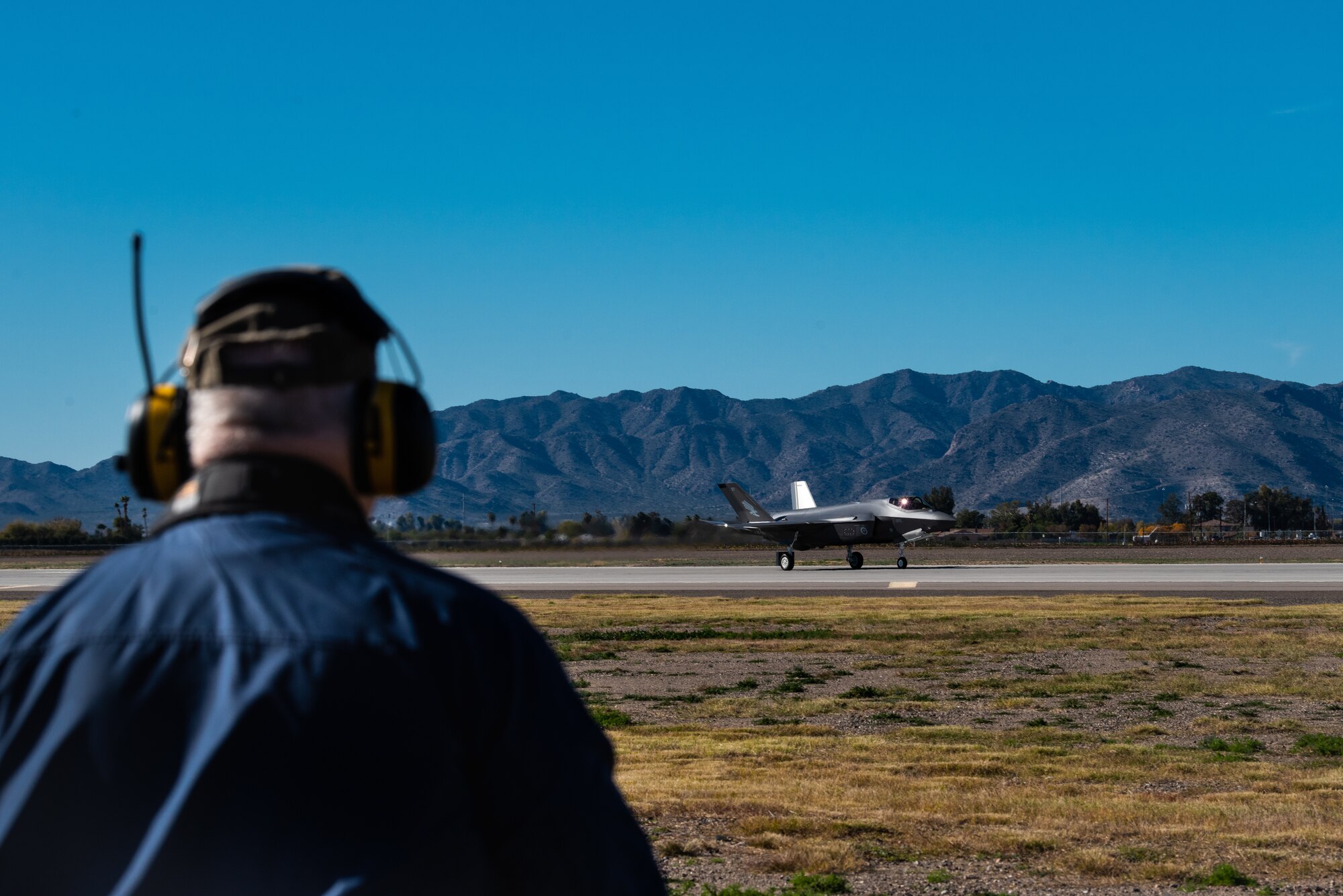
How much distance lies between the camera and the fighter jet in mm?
53469

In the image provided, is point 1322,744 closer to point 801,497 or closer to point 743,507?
point 743,507

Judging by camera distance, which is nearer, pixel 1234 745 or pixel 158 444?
pixel 158 444

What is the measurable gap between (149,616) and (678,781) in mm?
9823

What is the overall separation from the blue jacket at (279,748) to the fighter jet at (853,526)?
51206mm

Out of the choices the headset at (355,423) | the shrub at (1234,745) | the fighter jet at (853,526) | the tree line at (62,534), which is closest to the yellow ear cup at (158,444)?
the headset at (355,423)

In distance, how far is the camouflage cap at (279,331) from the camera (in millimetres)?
2227

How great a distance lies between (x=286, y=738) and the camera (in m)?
1.92

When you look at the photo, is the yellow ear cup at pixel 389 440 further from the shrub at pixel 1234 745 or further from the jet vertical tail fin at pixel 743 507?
the jet vertical tail fin at pixel 743 507

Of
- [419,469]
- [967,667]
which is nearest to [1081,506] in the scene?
[967,667]

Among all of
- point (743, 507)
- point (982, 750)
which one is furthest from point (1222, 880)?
point (743, 507)

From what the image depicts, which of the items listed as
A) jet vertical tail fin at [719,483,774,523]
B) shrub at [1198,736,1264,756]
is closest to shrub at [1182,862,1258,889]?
shrub at [1198,736,1264,756]

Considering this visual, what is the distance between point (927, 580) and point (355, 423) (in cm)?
4588

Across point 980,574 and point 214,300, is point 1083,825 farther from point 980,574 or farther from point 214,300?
point 980,574

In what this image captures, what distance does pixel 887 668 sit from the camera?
20859 millimetres
